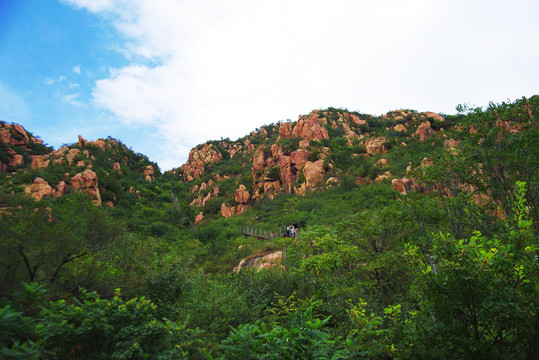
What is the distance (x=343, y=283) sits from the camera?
21.9 ft

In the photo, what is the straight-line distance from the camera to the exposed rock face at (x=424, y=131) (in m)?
29.4

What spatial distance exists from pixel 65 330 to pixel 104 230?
4174mm

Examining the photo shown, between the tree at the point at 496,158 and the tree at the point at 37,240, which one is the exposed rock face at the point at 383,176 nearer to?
the tree at the point at 496,158

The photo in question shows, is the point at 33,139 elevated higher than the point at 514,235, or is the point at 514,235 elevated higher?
the point at 33,139

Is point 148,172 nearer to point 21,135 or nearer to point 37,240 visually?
point 21,135

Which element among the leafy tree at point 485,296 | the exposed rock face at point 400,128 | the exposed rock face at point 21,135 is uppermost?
the exposed rock face at point 21,135

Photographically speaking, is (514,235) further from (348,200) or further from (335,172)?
(335,172)

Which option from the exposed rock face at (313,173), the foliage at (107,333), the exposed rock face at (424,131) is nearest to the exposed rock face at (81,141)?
the exposed rock face at (313,173)

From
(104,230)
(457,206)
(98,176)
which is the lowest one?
(457,206)

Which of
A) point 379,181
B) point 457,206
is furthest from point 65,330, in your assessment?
point 379,181

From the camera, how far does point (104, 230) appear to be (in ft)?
21.9

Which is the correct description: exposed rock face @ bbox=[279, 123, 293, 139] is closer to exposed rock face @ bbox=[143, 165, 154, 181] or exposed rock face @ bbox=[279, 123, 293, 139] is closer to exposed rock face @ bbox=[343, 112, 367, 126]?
exposed rock face @ bbox=[343, 112, 367, 126]

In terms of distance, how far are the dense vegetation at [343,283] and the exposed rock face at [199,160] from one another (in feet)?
164

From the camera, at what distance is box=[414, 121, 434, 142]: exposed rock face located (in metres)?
29.4
